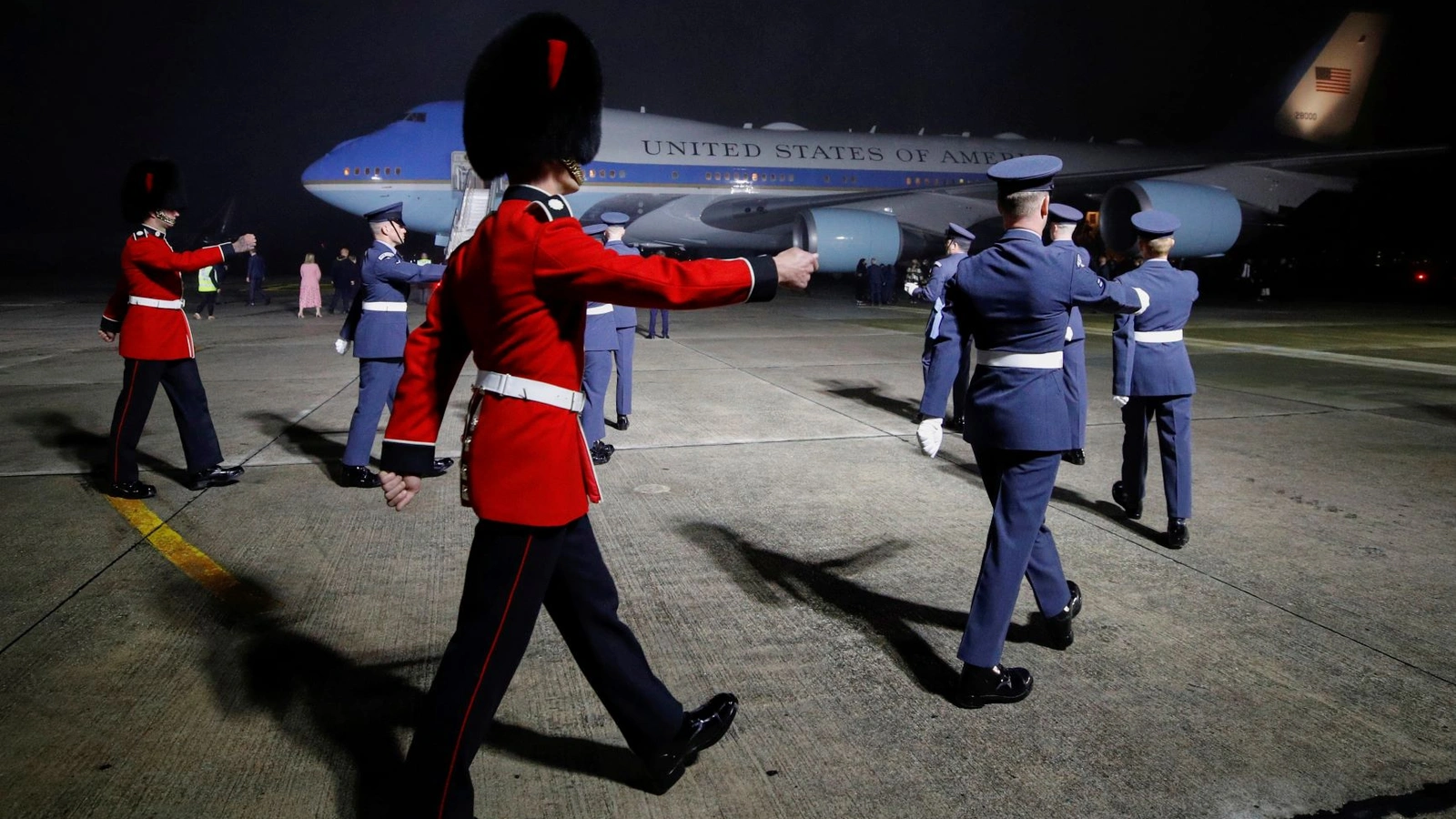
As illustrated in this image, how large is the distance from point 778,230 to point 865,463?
686 inches

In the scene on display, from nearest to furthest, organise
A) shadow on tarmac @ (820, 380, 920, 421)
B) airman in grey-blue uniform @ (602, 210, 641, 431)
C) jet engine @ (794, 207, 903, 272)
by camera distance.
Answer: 1. airman in grey-blue uniform @ (602, 210, 641, 431)
2. shadow on tarmac @ (820, 380, 920, 421)
3. jet engine @ (794, 207, 903, 272)

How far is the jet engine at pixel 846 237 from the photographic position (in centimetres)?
1927

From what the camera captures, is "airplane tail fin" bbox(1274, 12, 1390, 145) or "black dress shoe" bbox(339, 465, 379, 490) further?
"airplane tail fin" bbox(1274, 12, 1390, 145)

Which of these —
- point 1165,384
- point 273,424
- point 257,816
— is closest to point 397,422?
point 257,816

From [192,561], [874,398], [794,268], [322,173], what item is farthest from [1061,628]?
[322,173]

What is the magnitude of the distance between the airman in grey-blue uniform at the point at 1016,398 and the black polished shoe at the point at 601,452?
11.2 ft

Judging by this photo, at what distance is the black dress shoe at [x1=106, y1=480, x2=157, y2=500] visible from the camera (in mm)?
5070

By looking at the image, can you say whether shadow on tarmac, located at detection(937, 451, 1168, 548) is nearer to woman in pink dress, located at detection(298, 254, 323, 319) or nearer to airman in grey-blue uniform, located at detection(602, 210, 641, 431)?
airman in grey-blue uniform, located at detection(602, 210, 641, 431)

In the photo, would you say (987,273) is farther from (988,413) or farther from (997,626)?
(997,626)

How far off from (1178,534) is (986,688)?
207cm

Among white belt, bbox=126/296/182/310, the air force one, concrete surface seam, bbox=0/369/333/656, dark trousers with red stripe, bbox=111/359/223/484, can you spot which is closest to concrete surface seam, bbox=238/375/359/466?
concrete surface seam, bbox=0/369/333/656

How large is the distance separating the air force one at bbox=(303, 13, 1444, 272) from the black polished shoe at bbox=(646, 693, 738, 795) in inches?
640

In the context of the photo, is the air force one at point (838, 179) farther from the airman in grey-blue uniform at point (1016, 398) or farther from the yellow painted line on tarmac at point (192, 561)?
the airman in grey-blue uniform at point (1016, 398)

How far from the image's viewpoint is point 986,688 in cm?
282
